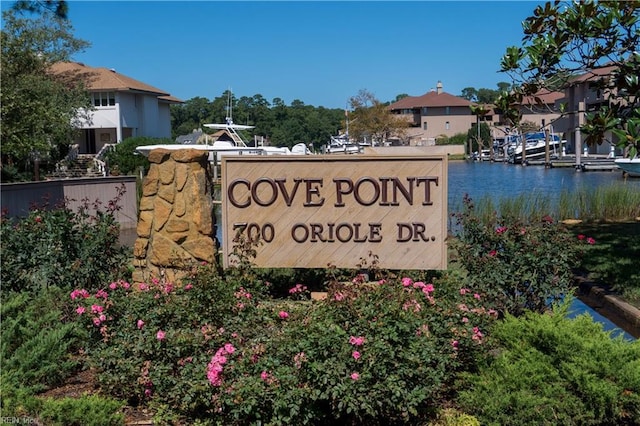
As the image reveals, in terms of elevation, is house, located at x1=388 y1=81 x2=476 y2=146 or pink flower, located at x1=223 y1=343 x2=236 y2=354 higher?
house, located at x1=388 y1=81 x2=476 y2=146

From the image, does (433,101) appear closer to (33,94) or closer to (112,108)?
(112,108)

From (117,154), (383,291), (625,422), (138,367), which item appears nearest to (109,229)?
(138,367)

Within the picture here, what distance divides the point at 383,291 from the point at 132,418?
1.88 m

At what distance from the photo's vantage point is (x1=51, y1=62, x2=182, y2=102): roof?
161ft

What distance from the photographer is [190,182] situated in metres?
7.60

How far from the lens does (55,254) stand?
7043mm

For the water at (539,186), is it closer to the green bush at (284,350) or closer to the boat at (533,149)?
the green bush at (284,350)

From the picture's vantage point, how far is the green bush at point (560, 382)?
429 centimetres

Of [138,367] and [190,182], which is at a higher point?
[190,182]

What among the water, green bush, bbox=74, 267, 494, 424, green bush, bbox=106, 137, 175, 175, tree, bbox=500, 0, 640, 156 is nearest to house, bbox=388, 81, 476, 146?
the water

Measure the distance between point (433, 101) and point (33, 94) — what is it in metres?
70.0

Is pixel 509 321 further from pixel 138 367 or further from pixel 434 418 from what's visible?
pixel 138 367

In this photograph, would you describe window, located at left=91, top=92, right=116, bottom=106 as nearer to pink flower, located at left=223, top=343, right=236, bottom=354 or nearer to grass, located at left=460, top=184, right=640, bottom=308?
grass, located at left=460, top=184, right=640, bottom=308

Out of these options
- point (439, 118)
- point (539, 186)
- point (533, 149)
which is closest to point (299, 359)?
point (539, 186)
